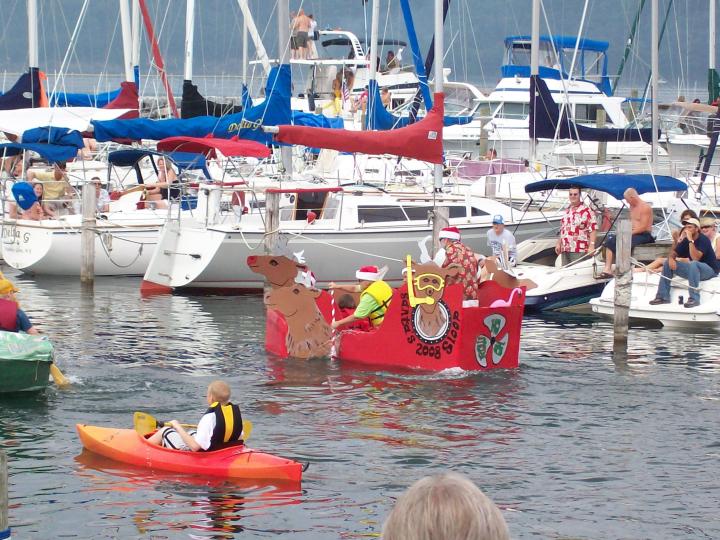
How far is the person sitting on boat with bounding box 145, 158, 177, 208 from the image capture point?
26.4 m

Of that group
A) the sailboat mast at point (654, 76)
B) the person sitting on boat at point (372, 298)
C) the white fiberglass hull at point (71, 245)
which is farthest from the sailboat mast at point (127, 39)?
the person sitting on boat at point (372, 298)

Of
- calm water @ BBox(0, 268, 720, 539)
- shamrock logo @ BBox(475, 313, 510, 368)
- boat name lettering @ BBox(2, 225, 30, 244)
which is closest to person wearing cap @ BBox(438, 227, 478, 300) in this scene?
shamrock logo @ BBox(475, 313, 510, 368)

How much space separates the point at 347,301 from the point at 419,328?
169cm

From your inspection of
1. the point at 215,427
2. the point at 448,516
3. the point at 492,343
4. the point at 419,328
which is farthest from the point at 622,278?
the point at 448,516

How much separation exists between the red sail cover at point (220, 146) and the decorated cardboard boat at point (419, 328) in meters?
6.44

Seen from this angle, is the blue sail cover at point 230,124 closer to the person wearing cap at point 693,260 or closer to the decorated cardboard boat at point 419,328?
the decorated cardboard boat at point 419,328

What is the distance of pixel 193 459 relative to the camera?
1120 centimetres

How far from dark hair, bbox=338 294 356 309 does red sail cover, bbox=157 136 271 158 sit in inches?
253

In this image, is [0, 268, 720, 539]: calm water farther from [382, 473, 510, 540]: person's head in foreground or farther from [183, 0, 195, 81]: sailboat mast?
[183, 0, 195, 81]: sailboat mast

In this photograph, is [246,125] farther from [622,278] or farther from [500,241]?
[622,278]

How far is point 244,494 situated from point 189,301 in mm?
12420

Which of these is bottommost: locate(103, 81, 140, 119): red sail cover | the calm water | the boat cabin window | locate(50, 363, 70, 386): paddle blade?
the calm water

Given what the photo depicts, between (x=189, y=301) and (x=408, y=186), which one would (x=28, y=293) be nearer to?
(x=189, y=301)

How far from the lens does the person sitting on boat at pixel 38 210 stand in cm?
2548
